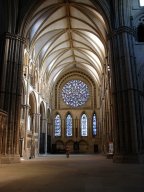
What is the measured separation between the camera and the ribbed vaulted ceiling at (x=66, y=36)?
22972 mm

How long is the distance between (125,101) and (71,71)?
93.0ft


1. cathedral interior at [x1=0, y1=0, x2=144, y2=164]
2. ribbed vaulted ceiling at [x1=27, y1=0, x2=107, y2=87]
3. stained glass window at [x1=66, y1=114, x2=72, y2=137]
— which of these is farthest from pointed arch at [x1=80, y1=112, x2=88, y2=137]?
ribbed vaulted ceiling at [x1=27, y1=0, x2=107, y2=87]

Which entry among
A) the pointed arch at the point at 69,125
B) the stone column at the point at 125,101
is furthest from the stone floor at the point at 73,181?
the pointed arch at the point at 69,125

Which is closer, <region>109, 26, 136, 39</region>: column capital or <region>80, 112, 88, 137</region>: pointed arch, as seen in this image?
<region>109, 26, 136, 39</region>: column capital

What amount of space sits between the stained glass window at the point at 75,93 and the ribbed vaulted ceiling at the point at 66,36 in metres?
4.08

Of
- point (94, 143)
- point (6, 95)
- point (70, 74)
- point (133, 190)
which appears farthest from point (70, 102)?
point (133, 190)

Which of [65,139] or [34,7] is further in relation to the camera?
[65,139]

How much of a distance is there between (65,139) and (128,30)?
27.9m

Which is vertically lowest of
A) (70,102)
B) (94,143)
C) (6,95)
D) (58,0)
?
(94,143)

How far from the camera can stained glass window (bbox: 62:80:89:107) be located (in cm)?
4294

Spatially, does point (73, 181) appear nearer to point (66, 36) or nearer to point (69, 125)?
point (66, 36)

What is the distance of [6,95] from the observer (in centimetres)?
1767

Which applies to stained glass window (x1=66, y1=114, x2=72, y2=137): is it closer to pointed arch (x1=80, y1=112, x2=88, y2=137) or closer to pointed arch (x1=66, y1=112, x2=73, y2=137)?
pointed arch (x1=66, y1=112, x2=73, y2=137)

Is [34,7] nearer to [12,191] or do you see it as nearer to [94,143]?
[12,191]
